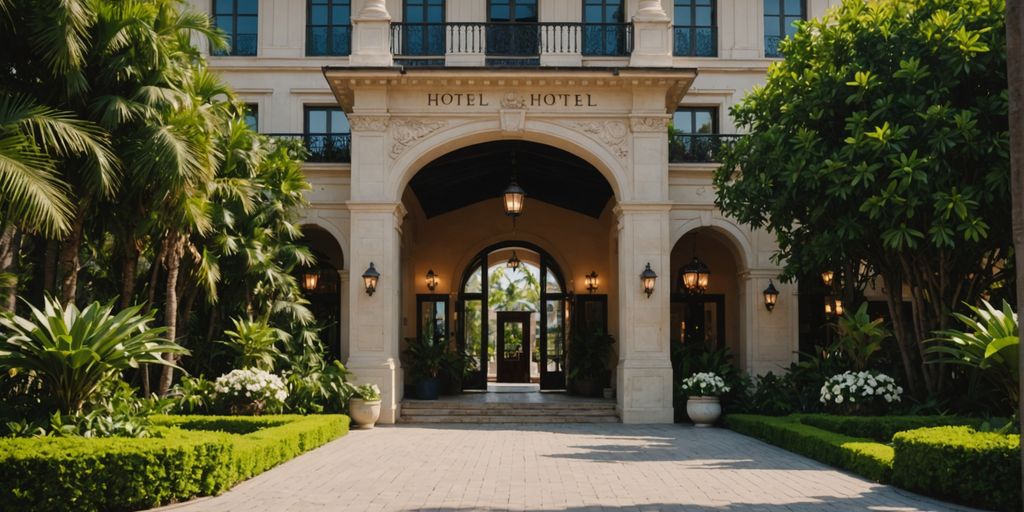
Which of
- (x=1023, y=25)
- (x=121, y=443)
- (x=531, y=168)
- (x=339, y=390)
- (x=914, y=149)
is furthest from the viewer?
(x=531, y=168)

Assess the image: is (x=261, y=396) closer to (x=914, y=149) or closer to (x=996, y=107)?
(x=914, y=149)

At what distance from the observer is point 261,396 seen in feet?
54.9

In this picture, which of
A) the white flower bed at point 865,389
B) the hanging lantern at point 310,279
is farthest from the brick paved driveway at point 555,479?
the hanging lantern at point 310,279

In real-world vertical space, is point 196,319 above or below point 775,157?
below

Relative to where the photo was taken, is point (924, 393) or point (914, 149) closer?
point (914, 149)

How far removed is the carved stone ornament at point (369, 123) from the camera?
20641 millimetres

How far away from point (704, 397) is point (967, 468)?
34.7 feet

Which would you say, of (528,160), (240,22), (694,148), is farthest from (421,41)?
(694,148)

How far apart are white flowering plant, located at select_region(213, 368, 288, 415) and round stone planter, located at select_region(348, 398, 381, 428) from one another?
2316 mm

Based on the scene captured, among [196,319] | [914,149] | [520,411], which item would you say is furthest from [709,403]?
[196,319]

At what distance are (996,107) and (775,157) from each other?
3.51m

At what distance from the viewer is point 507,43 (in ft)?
75.4

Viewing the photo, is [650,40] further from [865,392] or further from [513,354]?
[513,354]

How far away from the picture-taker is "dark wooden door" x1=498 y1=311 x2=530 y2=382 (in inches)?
1328
